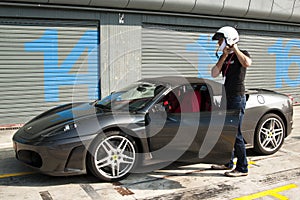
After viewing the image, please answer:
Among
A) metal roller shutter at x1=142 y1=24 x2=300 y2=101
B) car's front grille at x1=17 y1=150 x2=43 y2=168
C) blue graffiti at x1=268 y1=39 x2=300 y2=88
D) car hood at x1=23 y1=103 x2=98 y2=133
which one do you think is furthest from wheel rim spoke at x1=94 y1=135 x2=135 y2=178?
blue graffiti at x1=268 y1=39 x2=300 y2=88

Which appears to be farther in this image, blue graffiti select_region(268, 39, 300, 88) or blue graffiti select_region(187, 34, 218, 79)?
blue graffiti select_region(268, 39, 300, 88)

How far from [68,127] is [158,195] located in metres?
1.40

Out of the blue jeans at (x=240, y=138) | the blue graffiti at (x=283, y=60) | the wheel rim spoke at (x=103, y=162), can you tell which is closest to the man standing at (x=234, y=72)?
the blue jeans at (x=240, y=138)

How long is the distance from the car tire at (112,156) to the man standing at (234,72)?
54.7 inches

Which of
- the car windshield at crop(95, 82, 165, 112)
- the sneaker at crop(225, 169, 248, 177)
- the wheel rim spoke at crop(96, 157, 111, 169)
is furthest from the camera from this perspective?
the car windshield at crop(95, 82, 165, 112)

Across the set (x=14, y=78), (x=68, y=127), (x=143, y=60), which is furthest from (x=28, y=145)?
(x=143, y=60)

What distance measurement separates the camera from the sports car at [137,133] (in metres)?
3.90

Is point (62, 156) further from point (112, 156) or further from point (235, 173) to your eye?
point (235, 173)

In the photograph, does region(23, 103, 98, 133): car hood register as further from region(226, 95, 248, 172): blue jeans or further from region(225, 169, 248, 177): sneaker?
region(225, 169, 248, 177): sneaker

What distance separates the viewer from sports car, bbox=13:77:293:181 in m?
3.90

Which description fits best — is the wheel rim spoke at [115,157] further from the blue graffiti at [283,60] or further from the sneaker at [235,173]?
the blue graffiti at [283,60]

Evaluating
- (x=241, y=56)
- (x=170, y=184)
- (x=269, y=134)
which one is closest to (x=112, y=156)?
(x=170, y=184)

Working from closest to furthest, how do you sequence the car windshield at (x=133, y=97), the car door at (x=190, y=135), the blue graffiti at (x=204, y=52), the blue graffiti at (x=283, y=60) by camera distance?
the car door at (x=190, y=135) < the car windshield at (x=133, y=97) < the blue graffiti at (x=204, y=52) < the blue graffiti at (x=283, y=60)

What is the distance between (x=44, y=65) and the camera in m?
8.61
